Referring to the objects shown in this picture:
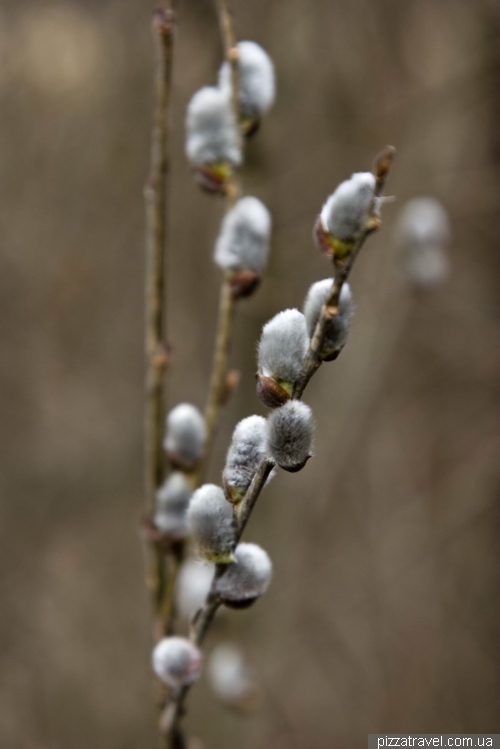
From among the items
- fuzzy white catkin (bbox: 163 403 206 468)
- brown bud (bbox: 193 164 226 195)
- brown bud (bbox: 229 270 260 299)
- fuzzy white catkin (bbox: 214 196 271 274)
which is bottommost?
fuzzy white catkin (bbox: 163 403 206 468)

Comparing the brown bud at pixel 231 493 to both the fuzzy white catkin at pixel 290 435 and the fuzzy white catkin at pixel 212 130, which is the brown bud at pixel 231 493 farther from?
the fuzzy white catkin at pixel 212 130

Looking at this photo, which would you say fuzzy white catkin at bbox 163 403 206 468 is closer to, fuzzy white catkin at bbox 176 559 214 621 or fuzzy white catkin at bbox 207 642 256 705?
fuzzy white catkin at bbox 176 559 214 621

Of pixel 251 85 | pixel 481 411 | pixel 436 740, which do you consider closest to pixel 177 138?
pixel 481 411

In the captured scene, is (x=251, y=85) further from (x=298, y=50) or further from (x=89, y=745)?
(x=89, y=745)

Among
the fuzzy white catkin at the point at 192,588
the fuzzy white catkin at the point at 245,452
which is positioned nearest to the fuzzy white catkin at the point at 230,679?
the fuzzy white catkin at the point at 192,588

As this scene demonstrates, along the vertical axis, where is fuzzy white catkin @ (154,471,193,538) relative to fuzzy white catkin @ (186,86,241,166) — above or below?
below

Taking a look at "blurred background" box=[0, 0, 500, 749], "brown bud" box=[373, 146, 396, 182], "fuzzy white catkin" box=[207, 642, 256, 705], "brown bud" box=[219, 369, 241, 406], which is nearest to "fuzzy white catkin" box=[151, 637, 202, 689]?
"brown bud" box=[219, 369, 241, 406]

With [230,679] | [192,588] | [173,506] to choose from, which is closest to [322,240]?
[173,506]

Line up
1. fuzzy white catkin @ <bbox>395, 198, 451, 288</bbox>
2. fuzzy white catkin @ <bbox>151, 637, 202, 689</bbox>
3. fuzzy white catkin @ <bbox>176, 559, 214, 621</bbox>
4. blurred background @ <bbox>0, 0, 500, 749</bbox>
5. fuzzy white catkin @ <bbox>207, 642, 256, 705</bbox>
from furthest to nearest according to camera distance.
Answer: blurred background @ <bbox>0, 0, 500, 749</bbox>, fuzzy white catkin @ <bbox>395, 198, 451, 288</bbox>, fuzzy white catkin @ <bbox>207, 642, 256, 705</bbox>, fuzzy white catkin @ <bbox>176, 559, 214, 621</bbox>, fuzzy white catkin @ <bbox>151, 637, 202, 689</bbox>
